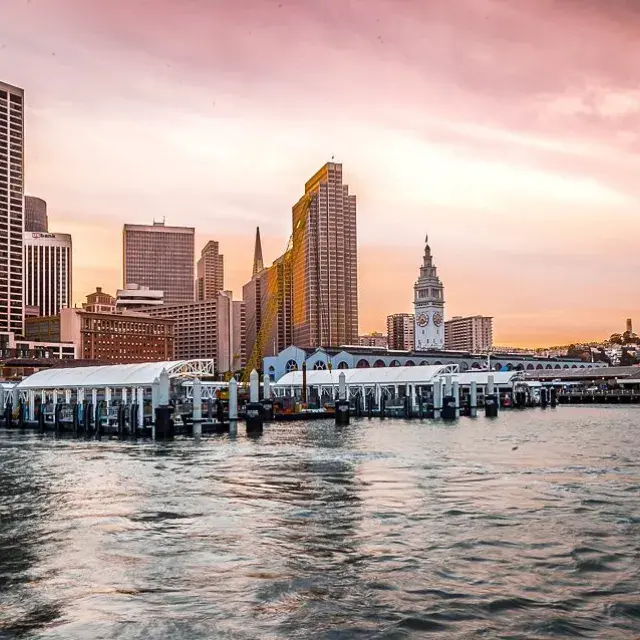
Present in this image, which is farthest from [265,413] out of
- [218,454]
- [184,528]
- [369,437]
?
[184,528]

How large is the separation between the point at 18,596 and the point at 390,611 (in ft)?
28.8

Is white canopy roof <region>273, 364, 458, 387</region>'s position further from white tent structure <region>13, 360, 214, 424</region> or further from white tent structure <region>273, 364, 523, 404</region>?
white tent structure <region>13, 360, 214, 424</region>

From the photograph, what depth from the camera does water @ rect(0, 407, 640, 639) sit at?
17547mm

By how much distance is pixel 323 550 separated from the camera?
23656 mm

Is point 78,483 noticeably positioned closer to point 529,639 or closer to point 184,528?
point 184,528

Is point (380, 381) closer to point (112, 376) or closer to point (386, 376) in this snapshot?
point (386, 376)

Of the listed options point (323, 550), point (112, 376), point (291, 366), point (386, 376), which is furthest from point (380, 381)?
point (323, 550)

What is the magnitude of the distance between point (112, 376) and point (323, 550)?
67.7 meters


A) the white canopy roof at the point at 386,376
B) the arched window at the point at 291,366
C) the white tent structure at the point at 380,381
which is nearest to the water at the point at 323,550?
the white tent structure at the point at 380,381

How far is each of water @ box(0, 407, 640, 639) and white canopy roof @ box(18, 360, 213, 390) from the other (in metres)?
36.1

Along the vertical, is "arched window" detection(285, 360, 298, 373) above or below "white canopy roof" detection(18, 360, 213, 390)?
above

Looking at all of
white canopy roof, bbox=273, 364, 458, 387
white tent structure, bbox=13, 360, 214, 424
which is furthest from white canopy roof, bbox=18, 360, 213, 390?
white canopy roof, bbox=273, 364, 458, 387

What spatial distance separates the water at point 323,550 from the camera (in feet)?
57.6

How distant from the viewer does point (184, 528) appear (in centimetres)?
2711
